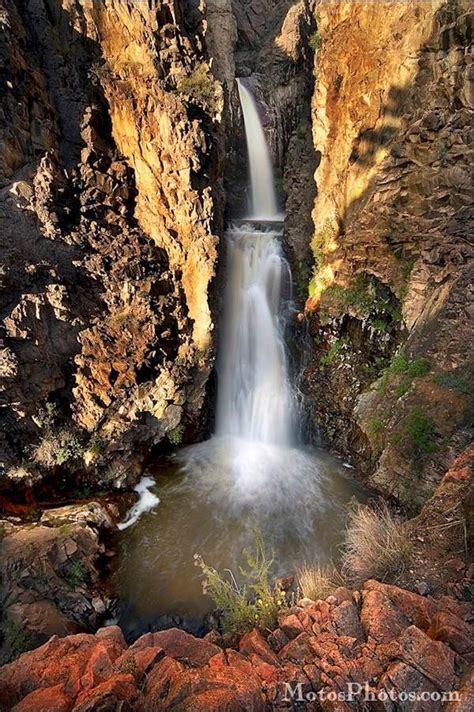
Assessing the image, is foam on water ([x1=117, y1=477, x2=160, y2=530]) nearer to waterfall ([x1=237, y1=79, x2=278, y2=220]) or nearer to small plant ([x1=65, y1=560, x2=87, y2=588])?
small plant ([x1=65, y1=560, x2=87, y2=588])

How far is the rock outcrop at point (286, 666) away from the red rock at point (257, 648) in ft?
0.03

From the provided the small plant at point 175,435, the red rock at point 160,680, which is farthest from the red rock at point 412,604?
the small plant at point 175,435

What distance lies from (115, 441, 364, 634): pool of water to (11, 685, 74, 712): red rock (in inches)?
129

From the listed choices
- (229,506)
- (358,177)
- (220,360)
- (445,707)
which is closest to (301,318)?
(220,360)

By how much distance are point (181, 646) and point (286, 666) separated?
0.93 metres

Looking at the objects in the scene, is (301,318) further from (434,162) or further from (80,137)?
(80,137)

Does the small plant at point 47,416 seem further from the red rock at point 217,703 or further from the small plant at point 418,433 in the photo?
the small plant at point 418,433

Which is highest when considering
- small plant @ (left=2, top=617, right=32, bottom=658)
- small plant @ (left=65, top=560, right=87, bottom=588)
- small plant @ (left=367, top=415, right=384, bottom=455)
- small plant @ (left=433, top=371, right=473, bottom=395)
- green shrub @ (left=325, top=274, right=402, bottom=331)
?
green shrub @ (left=325, top=274, right=402, bottom=331)

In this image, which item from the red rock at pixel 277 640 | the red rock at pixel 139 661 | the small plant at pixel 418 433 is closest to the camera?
the red rock at pixel 139 661

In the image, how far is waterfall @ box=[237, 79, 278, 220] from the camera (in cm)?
1419

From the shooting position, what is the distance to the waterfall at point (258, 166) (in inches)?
559

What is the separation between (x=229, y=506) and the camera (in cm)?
729

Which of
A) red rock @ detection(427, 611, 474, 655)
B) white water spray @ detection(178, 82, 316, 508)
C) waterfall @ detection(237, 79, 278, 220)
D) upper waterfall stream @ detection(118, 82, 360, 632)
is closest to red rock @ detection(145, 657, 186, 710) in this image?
red rock @ detection(427, 611, 474, 655)

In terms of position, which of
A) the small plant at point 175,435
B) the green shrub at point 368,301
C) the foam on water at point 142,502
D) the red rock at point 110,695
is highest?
the green shrub at point 368,301
